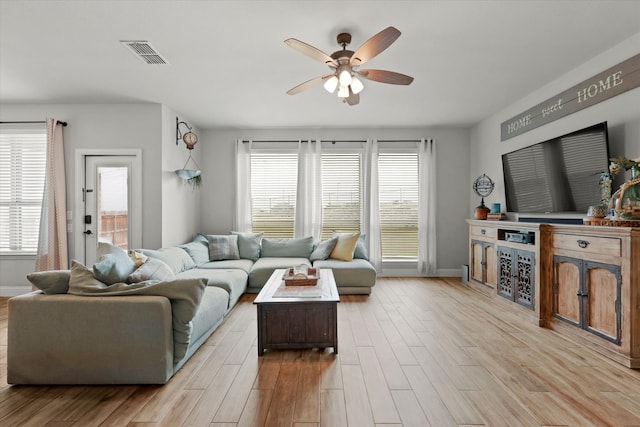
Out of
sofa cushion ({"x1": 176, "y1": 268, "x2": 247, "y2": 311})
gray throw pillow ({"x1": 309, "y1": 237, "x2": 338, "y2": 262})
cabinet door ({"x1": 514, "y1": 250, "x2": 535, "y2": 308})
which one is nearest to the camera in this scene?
cabinet door ({"x1": 514, "y1": 250, "x2": 535, "y2": 308})

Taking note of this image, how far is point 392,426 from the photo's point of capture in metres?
1.93

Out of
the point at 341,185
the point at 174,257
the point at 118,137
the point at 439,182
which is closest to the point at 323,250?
the point at 341,185

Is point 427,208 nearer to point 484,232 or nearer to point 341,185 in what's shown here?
point 484,232

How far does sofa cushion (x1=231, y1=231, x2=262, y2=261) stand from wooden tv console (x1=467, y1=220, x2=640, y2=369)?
141 inches

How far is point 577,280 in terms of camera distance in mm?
3203

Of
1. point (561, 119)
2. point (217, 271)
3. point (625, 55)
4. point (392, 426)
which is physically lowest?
point (392, 426)

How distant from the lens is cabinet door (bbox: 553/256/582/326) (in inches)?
126

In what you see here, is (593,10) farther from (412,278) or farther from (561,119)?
(412,278)

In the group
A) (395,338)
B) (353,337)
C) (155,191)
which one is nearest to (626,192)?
(395,338)

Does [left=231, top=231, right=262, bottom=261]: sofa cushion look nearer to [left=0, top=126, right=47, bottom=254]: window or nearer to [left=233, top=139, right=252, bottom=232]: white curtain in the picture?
[left=233, top=139, right=252, bottom=232]: white curtain

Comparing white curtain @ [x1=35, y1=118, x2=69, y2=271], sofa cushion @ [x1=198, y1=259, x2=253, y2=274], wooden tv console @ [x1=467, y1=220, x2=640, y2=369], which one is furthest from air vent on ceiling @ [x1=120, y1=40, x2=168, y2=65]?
wooden tv console @ [x1=467, y1=220, x2=640, y2=369]

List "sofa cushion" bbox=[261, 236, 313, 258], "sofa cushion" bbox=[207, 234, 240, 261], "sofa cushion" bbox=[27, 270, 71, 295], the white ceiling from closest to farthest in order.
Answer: "sofa cushion" bbox=[27, 270, 71, 295], the white ceiling, "sofa cushion" bbox=[207, 234, 240, 261], "sofa cushion" bbox=[261, 236, 313, 258]

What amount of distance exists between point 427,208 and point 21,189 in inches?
254

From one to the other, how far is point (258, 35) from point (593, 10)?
2.65m
